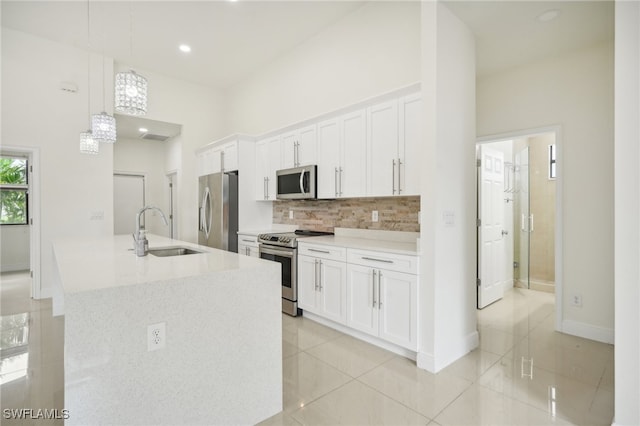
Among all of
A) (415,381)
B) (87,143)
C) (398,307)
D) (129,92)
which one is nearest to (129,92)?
(129,92)

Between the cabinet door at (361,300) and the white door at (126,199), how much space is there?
604cm

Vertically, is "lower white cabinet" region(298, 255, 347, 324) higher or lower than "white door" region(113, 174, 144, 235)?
lower

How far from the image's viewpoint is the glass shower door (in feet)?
16.4

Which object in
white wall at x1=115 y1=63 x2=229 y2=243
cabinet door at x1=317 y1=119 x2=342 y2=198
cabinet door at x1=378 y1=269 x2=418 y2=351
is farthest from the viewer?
white wall at x1=115 y1=63 x2=229 y2=243

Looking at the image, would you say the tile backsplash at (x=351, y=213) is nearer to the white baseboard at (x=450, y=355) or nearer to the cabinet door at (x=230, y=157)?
the cabinet door at (x=230, y=157)

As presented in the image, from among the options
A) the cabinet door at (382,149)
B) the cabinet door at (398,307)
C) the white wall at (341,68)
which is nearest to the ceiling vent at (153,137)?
the white wall at (341,68)

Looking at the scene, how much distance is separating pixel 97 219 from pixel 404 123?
461cm

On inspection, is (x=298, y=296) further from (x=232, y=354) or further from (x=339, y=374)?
(x=232, y=354)

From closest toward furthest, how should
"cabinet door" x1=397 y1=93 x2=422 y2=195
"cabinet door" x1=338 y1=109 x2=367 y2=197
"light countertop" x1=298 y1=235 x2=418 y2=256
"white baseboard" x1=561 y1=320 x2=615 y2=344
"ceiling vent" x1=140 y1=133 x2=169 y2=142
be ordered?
"light countertop" x1=298 y1=235 x2=418 y2=256, "cabinet door" x1=397 y1=93 x2=422 y2=195, "white baseboard" x1=561 y1=320 x2=615 y2=344, "cabinet door" x1=338 y1=109 x2=367 y2=197, "ceiling vent" x1=140 y1=133 x2=169 y2=142

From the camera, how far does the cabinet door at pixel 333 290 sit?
3.08m

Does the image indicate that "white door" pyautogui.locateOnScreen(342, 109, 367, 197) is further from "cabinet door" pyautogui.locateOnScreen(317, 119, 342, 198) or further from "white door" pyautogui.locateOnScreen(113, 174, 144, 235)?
"white door" pyautogui.locateOnScreen(113, 174, 144, 235)

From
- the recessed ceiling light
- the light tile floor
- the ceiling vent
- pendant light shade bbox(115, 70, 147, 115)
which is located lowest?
the light tile floor

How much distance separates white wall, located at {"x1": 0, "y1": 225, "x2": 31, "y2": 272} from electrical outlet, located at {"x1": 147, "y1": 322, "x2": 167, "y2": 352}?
700 centimetres

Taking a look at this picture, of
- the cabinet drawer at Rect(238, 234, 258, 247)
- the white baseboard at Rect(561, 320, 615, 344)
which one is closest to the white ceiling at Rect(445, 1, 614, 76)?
the white baseboard at Rect(561, 320, 615, 344)
